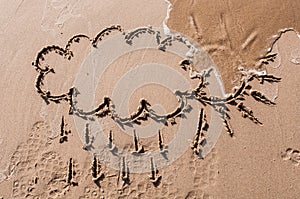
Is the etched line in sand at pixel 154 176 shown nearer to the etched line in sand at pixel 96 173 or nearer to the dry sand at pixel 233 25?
the etched line in sand at pixel 96 173

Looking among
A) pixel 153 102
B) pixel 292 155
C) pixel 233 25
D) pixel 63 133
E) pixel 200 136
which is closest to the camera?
pixel 292 155

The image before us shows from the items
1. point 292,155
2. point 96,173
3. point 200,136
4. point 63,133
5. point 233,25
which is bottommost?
point 292,155

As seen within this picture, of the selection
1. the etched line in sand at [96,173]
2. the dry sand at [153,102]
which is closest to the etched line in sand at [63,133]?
the dry sand at [153,102]

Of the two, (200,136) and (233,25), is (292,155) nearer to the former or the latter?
(200,136)

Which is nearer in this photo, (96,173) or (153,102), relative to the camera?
(96,173)

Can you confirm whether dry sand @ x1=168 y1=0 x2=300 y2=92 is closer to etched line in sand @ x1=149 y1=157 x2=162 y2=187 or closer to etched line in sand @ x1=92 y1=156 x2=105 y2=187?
etched line in sand @ x1=149 y1=157 x2=162 y2=187

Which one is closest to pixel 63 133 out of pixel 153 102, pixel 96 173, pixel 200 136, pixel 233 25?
pixel 96 173

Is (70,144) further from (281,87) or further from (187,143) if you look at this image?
(281,87)

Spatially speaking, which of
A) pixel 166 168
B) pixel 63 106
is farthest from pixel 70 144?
pixel 166 168
